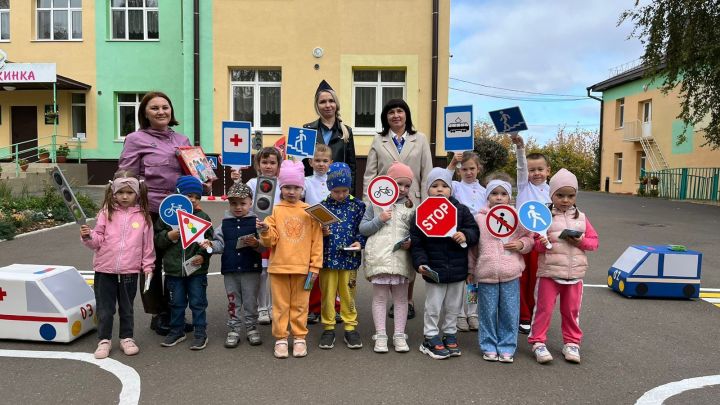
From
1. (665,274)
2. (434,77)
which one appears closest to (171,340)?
(665,274)

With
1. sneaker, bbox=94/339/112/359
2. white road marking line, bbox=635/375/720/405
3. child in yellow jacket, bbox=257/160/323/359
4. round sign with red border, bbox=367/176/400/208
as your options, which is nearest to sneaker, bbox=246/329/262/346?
child in yellow jacket, bbox=257/160/323/359

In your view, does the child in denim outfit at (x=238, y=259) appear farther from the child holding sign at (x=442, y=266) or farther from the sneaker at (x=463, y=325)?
the sneaker at (x=463, y=325)

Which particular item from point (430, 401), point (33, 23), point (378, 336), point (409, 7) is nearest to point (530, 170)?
point (378, 336)

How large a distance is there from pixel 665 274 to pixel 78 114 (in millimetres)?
21109

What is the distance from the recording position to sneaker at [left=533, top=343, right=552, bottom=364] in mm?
4195

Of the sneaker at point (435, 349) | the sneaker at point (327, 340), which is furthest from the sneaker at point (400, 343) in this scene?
the sneaker at point (327, 340)

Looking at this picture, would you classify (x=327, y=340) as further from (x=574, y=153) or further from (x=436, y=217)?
(x=574, y=153)

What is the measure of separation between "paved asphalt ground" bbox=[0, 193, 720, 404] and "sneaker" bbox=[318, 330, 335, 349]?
0.17 ft

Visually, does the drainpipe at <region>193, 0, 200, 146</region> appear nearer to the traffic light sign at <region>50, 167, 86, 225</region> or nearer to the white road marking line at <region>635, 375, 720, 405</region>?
the traffic light sign at <region>50, 167, 86, 225</region>

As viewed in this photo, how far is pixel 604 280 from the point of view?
7355 millimetres

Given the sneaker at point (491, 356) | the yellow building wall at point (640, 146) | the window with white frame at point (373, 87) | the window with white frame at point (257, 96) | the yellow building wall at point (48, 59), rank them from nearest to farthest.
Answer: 1. the sneaker at point (491, 356)
2. the window with white frame at point (373, 87)
3. the window with white frame at point (257, 96)
4. the yellow building wall at point (48, 59)
5. the yellow building wall at point (640, 146)

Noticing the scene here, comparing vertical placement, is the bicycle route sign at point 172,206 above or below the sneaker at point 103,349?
above

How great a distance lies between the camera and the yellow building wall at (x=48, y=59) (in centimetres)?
1989

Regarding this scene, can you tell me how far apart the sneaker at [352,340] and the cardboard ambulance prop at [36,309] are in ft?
7.88
